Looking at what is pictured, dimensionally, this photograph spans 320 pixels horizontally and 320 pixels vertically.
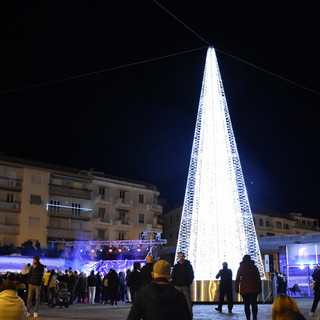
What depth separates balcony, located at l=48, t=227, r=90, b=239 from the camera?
58406mm

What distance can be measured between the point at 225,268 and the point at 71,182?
157ft

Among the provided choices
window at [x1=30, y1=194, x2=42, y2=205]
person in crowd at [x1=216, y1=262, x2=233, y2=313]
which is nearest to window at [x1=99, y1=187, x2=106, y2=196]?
window at [x1=30, y1=194, x2=42, y2=205]

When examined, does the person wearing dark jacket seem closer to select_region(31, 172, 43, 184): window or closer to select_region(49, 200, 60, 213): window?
select_region(31, 172, 43, 184): window

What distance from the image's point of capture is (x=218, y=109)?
18.7 meters

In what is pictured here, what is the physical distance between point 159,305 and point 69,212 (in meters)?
57.0

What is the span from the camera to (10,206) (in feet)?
182

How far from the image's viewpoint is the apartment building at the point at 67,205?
56.0 metres

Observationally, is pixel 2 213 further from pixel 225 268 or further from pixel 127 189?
pixel 225 268

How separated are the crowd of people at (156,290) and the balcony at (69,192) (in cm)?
3260

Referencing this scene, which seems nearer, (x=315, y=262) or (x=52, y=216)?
(x=315, y=262)

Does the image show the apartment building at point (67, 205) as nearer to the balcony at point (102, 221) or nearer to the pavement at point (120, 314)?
the balcony at point (102, 221)

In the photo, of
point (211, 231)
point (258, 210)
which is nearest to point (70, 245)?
point (211, 231)

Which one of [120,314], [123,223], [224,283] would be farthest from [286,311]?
[123,223]

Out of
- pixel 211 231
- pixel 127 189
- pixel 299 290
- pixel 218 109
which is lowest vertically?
pixel 299 290
